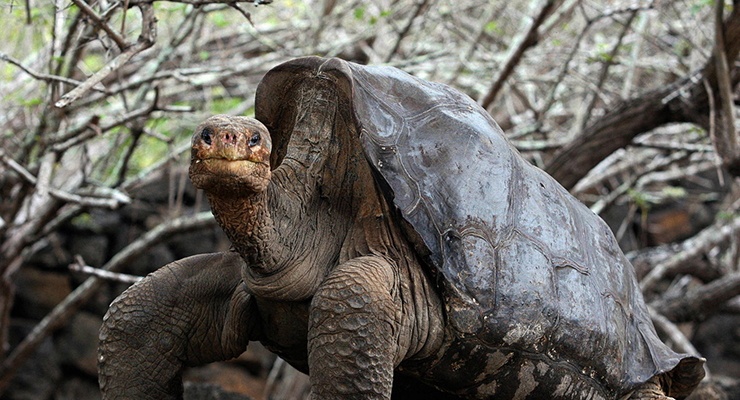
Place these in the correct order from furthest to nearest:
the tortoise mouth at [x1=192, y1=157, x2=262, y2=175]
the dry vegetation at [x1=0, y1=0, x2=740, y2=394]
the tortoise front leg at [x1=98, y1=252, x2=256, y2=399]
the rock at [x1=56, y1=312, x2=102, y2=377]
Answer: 1. the rock at [x1=56, y1=312, x2=102, y2=377]
2. the dry vegetation at [x1=0, y1=0, x2=740, y2=394]
3. the tortoise front leg at [x1=98, y1=252, x2=256, y2=399]
4. the tortoise mouth at [x1=192, y1=157, x2=262, y2=175]

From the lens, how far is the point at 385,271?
206 cm

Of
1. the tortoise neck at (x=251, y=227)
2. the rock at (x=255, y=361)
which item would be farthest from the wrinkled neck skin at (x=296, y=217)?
the rock at (x=255, y=361)

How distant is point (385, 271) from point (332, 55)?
3646 millimetres

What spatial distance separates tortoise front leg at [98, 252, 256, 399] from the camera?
2.24 m

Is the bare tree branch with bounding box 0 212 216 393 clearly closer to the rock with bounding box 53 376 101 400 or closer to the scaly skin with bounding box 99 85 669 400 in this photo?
the scaly skin with bounding box 99 85 669 400

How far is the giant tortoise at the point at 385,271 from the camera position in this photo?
196 centimetres

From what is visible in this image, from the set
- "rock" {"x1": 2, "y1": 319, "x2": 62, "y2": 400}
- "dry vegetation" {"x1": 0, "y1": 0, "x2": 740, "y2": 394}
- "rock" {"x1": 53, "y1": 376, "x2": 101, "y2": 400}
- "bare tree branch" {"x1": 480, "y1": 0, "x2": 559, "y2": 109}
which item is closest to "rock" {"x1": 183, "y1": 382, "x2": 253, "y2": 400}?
"dry vegetation" {"x1": 0, "y1": 0, "x2": 740, "y2": 394}

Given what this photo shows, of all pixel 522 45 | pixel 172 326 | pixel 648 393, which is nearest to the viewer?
pixel 172 326

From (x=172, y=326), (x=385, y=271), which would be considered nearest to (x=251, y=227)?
(x=385, y=271)

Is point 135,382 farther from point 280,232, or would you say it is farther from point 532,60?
point 532,60

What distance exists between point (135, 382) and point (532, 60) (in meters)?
4.75

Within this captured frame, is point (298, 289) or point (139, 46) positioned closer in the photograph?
point (298, 289)

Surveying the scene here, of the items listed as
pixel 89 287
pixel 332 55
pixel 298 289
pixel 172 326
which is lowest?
pixel 89 287

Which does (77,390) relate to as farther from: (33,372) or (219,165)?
(219,165)
